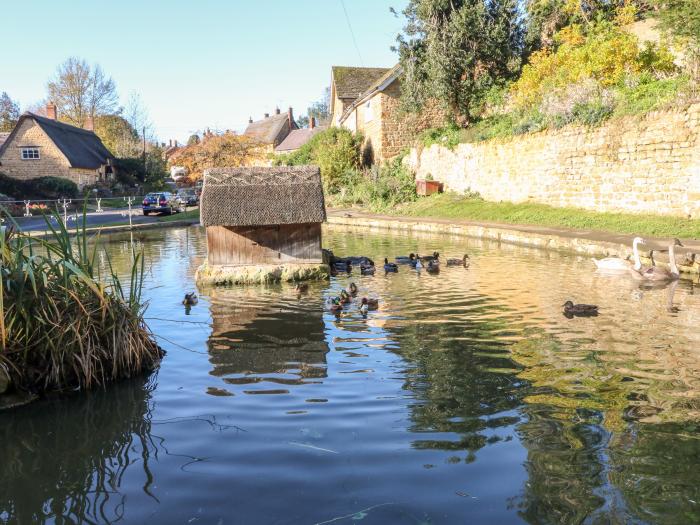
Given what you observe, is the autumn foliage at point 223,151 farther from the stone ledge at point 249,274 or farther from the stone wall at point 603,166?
the stone ledge at point 249,274

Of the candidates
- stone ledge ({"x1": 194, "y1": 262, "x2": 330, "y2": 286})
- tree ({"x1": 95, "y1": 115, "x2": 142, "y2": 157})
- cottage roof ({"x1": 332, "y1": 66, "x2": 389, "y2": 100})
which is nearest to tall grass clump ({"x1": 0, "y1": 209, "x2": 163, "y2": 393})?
stone ledge ({"x1": 194, "y1": 262, "x2": 330, "y2": 286})

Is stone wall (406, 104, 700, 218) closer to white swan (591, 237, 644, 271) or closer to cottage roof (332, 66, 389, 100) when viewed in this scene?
white swan (591, 237, 644, 271)

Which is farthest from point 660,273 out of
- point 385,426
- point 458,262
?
point 385,426

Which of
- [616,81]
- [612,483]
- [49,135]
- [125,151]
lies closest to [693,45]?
[616,81]

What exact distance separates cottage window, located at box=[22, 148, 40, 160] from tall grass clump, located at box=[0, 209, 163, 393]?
1938 inches

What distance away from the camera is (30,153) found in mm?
51438

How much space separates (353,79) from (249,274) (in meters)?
40.3

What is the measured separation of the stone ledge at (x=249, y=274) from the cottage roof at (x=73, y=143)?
138 ft

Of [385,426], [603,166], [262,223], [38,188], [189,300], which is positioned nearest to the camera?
[385,426]

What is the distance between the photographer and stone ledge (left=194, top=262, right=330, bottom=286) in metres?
15.1

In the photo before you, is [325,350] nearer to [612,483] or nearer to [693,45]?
[612,483]

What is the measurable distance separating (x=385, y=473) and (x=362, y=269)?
10971mm

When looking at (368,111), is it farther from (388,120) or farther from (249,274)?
(249,274)

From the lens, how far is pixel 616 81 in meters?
23.6
